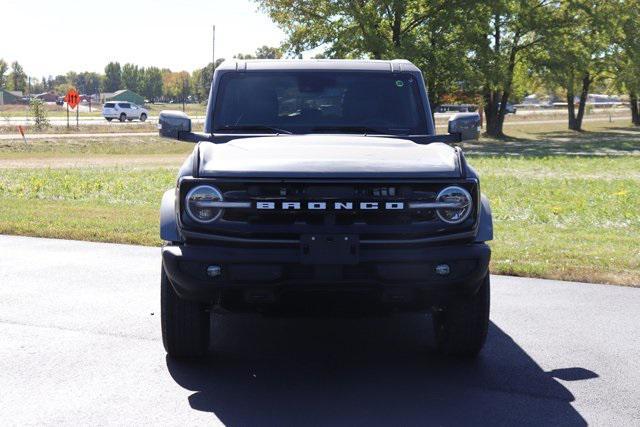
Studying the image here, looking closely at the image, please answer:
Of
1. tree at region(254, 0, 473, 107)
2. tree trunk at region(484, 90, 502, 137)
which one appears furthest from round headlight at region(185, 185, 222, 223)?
tree trunk at region(484, 90, 502, 137)

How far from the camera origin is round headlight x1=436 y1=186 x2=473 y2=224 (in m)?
5.12

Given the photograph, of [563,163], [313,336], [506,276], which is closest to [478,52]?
[563,163]

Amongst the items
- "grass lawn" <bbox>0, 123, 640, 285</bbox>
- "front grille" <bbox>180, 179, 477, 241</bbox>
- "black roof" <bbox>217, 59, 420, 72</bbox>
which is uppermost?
"black roof" <bbox>217, 59, 420, 72</bbox>

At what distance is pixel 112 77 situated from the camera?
7751 inches

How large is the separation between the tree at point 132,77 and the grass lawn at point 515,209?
154135 millimetres

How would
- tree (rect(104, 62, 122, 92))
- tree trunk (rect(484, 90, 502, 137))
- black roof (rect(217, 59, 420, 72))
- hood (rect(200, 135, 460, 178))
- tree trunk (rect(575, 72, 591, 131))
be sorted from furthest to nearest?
1. tree (rect(104, 62, 122, 92))
2. tree trunk (rect(575, 72, 591, 131))
3. tree trunk (rect(484, 90, 502, 137))
4. black roof (rect(217, 59, 420, 72))
5. hood (rect(200, 135, 460, 178))

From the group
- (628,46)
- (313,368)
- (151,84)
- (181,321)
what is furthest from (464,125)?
(151,84)

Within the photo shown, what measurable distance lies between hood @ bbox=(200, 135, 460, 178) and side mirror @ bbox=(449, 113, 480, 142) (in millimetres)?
777

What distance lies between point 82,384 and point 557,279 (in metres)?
5.37

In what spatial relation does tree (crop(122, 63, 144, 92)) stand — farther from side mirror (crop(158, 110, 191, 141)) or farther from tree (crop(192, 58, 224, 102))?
side mirror (crop(158, 110, 191, 141))

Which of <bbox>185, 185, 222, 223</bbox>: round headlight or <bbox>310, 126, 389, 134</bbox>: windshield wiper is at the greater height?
<bbox>310, 126, 389, 134</bbox>: windshield wiper

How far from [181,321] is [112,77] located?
652ft

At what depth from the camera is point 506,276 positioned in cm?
921

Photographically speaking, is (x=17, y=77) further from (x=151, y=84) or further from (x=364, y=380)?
(x=364, y=380)
